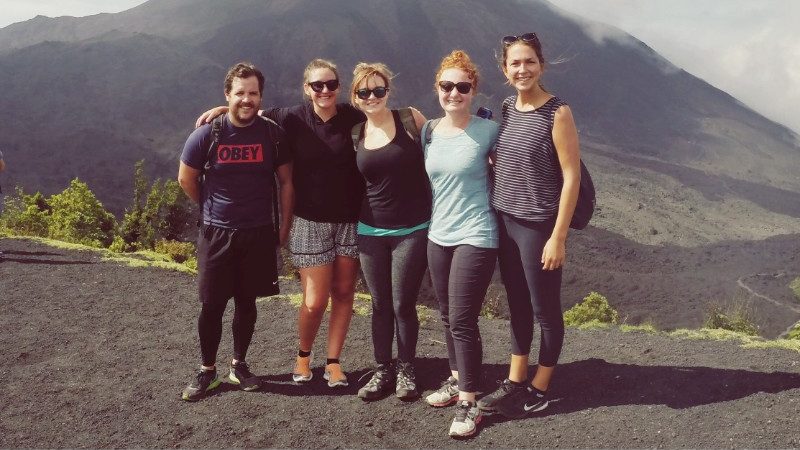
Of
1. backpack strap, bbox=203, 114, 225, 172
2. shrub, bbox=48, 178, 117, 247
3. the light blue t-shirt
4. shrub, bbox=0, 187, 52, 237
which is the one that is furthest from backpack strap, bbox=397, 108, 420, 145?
shrub, bbox=0, 187, 52, 237

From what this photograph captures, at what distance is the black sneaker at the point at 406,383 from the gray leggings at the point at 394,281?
7cm

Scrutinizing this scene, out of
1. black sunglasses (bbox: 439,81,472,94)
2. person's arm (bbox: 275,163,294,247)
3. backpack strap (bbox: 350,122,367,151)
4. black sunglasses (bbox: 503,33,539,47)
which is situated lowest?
person's arm (bbox: 275,163,294,247)

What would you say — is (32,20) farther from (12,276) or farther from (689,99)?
(12,276)

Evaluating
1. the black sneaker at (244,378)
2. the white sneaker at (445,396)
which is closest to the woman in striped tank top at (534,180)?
the white sneaker at (445,396)

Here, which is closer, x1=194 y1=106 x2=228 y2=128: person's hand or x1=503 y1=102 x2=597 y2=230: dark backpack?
x1=503 y1=102 x2=597 y2=230: dark backpack

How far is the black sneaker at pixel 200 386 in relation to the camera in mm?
4379

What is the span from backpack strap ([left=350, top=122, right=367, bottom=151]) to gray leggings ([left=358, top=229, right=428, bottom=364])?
1.77 feet

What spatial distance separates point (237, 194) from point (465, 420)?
70.5 inches

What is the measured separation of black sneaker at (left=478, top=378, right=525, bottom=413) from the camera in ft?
13.1

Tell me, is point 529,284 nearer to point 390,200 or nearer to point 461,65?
point 390,200

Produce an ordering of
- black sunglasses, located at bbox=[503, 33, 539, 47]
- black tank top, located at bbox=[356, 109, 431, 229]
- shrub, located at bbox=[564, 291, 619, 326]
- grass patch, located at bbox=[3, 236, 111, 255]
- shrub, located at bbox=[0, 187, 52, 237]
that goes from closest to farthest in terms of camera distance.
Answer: black sunglasses, located at bbox=[503, 33, 539, 47] < black tank top, located at bbox=[356, 109, 431, 229] < shrub, located at bbox=[564, 291, 619, 326] < grass patch, located at bbox=[3, 236, 111, 255] < shrub, located at bbox=[0, 187, 52, 237]

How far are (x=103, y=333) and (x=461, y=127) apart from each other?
164 inches

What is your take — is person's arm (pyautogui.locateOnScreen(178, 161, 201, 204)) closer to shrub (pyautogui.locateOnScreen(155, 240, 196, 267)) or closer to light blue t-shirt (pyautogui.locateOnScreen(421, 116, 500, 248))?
light blue t-shirt (pyautogui.locateOnScreen(421, 116, 500, 248))

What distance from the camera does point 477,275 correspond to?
3.58m
